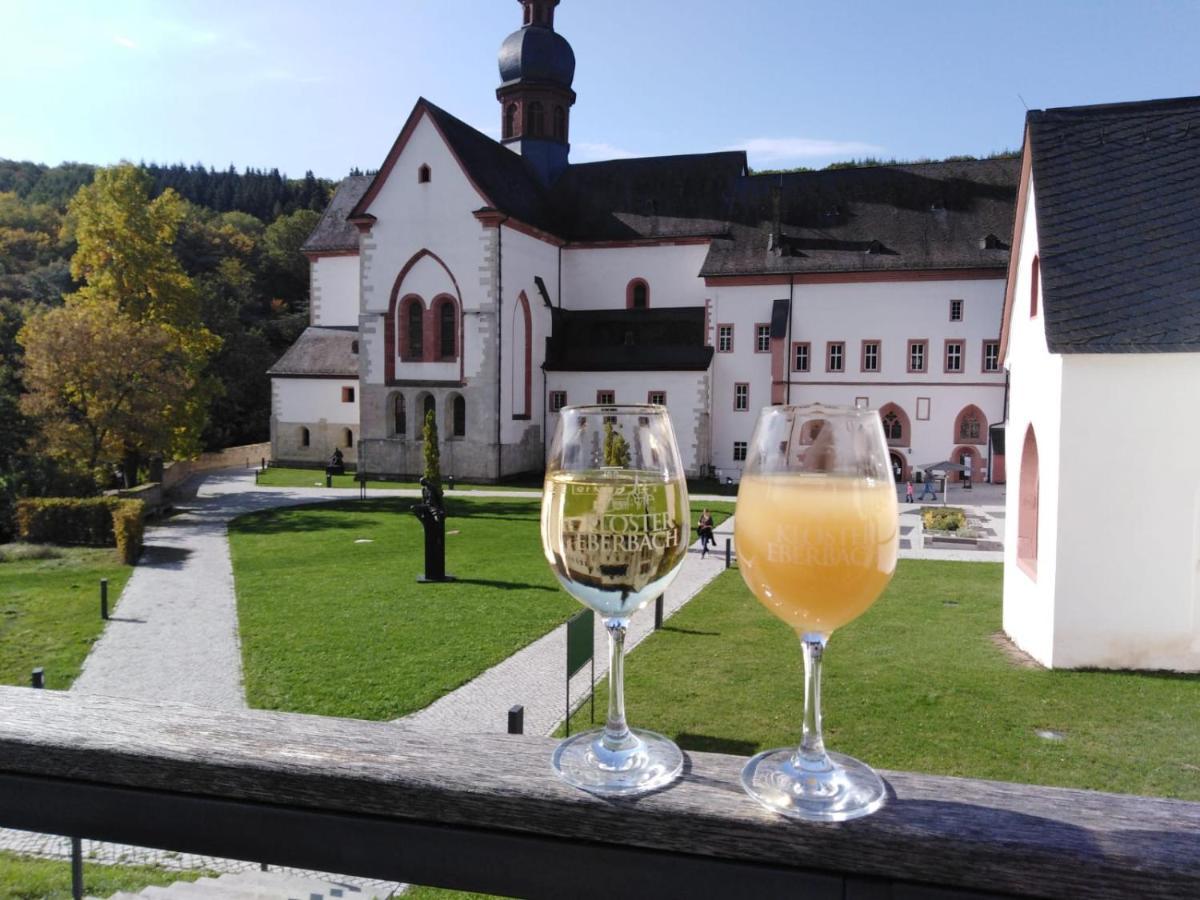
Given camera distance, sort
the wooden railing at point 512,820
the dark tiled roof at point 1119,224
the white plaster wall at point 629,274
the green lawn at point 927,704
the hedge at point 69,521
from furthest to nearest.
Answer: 1. the white plaster wall at point 629,274
2. the hedge at point 69,521
3. the dark tiled roof at point 1119,224
4. the green lawn at point 927,704
5. the wooden railing at point 512,820

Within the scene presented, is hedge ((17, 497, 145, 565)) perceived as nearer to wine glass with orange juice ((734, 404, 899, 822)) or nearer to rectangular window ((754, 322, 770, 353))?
wine glass with orange juice ((734, 404, 899, 822))

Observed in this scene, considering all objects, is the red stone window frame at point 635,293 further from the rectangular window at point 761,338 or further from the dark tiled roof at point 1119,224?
the dark tiled roof at point 1119,224

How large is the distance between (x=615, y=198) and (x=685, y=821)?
140ft

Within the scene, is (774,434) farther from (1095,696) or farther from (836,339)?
(836,339)

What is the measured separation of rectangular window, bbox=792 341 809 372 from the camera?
3672 centimetres

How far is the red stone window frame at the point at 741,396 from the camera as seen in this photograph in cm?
3725

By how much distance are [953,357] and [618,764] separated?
1454 inches

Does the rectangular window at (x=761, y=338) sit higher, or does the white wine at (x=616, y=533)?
the rectangular window at (x=761, y=338)

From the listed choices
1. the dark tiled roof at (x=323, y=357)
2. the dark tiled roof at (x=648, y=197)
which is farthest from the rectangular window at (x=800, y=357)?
the dark tiled roof at (x=323, y=357)

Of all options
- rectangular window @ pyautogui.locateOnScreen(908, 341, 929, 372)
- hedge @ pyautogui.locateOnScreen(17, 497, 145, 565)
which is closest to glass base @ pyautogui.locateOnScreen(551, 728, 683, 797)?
hedge @ pyautogui.locateOnScreen(17, 497, 145, 565)

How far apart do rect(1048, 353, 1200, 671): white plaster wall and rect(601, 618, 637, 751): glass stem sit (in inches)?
435

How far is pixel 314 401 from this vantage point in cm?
4256

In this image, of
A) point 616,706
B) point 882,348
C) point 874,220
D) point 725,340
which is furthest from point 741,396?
point 616,706

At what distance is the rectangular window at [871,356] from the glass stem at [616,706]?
36.6 metres
